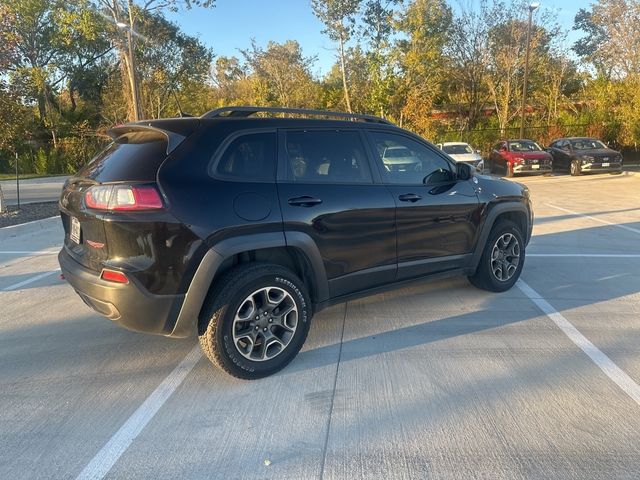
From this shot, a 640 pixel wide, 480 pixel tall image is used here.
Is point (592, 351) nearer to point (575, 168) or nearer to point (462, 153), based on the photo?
point (462, 153)

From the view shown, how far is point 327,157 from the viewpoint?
12.5ft

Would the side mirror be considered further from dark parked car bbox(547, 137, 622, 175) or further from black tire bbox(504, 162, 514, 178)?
dark parked car bbox(547, 137, 622, 175)

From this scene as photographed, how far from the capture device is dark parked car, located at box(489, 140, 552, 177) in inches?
758

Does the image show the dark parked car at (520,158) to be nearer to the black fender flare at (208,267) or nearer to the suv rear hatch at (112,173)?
the black fender flare at (208,267)

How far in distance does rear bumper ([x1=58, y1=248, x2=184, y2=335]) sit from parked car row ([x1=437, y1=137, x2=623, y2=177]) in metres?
16.8

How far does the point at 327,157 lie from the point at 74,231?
6.48 feet

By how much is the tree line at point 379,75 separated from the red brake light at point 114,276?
23390 mm

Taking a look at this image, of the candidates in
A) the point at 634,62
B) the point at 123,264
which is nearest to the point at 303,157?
the point at 123,264

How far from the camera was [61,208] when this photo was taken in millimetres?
3758

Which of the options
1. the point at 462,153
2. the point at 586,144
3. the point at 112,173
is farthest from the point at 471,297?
the point at 586,144

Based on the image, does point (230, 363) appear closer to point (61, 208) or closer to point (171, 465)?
point (171, 465)

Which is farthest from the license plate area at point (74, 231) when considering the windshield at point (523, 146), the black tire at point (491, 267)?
the windshield at point (523, 146)

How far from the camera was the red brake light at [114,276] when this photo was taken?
3.03 meters

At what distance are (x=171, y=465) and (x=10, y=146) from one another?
41.1 feet
